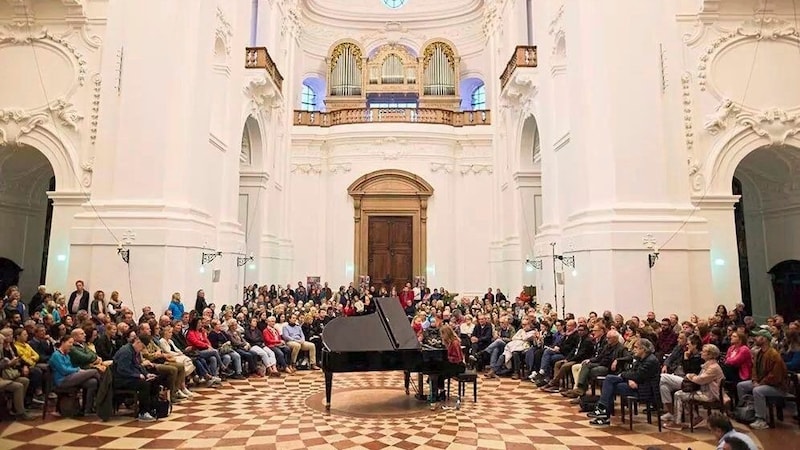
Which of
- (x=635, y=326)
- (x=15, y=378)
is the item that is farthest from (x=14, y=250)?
(x=635, y=326)

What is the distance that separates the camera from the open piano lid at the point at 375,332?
732 cm

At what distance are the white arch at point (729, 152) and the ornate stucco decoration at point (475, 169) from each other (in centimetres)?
1085

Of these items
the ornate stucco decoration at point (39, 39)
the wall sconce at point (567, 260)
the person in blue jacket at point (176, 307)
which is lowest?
the person in blue jacket at point (176, 307)

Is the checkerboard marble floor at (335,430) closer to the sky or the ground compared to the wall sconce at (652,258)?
closer to the ground

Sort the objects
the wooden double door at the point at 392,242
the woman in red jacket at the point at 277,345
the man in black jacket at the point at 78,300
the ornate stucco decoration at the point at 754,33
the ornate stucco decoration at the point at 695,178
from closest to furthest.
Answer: the man in black jacket at the point at 78,300, the woman in red jacket at the point at 277,345, the ornate stucco decoration at the point at 695,178, the ornate stucco decoration at the point at 754,33, the wooden double door at the point at 392,242

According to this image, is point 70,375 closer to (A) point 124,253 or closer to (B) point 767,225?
(A) point 124,253

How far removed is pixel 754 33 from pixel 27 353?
1411 cm

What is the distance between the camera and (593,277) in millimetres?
9852

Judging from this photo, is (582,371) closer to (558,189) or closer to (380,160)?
(558,189)

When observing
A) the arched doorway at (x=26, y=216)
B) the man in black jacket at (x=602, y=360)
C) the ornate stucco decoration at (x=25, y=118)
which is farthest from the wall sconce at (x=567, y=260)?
the arched doorway at (x=26, y=216)

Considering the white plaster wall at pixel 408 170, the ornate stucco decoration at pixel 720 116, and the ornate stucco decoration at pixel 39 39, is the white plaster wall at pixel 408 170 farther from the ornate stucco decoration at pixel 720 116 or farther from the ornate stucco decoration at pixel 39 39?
the ornate stucco decoration at pixel 720 116

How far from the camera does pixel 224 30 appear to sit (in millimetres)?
12664

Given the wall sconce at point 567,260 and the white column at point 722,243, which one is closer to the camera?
the white column at point 722,243

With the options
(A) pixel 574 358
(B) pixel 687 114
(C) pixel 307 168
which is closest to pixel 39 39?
(C) pixel 307 168
